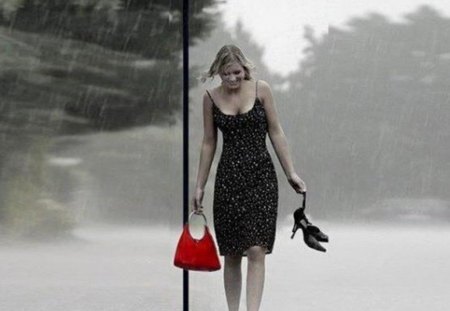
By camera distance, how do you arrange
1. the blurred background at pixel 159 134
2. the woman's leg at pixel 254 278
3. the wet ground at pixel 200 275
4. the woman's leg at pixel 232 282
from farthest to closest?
the blurred background at pixel 159 134 → the wet ground at pixel 200 275 → the woman's leg at pixel 232 282 → the woman's leg at pixel 254 278

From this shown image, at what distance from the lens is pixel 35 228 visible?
855 cm

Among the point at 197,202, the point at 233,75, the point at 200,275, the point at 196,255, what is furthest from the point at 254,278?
the point at 200,275

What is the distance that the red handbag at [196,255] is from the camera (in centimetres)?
361

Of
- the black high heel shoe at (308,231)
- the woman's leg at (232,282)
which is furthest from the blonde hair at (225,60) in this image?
the woman's leg at (232,282)

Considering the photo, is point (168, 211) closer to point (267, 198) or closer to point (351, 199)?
point (351, 199)

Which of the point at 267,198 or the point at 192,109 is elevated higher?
the point at 192,109

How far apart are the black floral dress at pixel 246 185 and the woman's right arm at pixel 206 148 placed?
4cm

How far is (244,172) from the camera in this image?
140 inches

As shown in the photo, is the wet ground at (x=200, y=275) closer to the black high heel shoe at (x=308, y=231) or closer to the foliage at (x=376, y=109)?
the foliage at (x=376, y=109)

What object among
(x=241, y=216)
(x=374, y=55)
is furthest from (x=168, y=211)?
(x=241, y=216)

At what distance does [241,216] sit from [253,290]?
0.27 m

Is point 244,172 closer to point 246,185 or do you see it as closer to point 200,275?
point 246,185

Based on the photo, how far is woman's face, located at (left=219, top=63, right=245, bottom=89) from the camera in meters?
3.54

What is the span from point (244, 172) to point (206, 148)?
186mm
